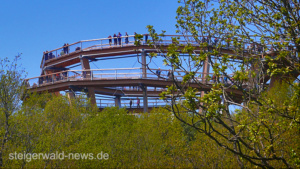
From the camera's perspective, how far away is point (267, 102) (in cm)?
963

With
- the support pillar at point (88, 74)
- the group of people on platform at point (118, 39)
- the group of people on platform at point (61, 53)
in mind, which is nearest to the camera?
the support pillar at point (88, 74)

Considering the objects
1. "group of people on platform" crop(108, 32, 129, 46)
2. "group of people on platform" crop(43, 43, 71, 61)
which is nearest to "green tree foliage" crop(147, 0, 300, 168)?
"group of people on platform" crop(108, 32, 129, 46)

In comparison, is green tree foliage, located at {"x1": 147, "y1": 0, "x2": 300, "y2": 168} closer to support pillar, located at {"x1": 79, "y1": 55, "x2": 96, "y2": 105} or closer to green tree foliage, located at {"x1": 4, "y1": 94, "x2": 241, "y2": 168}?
green tree foliage, located at {"x1": 4, "y1": 94, "x2": 241, "y2": 168}

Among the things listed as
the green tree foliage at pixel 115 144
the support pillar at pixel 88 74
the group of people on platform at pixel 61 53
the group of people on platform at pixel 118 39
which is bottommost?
the green tree foliage at pixel 115 144

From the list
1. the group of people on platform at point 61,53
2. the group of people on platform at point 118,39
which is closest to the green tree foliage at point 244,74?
the group of people on platform at point 118,39

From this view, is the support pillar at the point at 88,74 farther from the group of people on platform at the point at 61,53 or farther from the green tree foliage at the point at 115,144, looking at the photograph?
the green tree foliage at the point at 115,144

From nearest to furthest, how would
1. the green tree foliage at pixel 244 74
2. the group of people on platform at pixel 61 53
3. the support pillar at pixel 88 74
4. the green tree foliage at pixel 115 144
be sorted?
the green tree foliage at pixel 244 74 → the green tree foliage at pixel 115 144 → the support pillar at pixel 88 74 → the group of people on platform at pixel 61 53

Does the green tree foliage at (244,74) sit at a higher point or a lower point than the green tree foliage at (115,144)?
higher

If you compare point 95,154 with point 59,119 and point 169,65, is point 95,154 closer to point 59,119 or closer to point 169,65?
point 59,119

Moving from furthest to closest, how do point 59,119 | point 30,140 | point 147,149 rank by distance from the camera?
point 59,119
point 147,149
point 30,140

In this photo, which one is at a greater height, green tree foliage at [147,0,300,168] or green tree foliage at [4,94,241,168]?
green tree foliage at [147,0,300,168]

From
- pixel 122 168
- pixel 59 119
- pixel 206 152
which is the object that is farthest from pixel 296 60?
pixel 59 119

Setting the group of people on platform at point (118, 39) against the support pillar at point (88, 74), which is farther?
the group of people on platform at point (118, 39)

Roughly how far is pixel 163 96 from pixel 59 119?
24438mm
